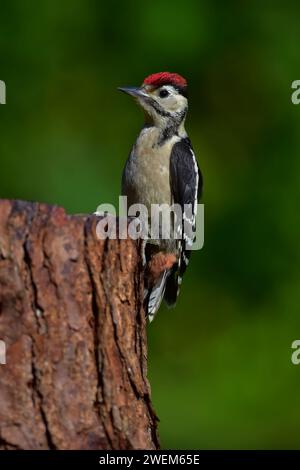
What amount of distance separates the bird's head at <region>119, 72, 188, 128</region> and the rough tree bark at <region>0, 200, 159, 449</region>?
192 cm

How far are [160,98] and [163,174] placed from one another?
1.56ft

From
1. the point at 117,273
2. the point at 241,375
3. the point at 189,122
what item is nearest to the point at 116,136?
the point at 189,122

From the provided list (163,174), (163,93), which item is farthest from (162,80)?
(163,174)

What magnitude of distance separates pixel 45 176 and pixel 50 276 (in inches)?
111

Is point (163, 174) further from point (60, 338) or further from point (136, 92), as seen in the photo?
point (60, 338)

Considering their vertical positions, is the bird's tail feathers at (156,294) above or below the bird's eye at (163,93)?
below

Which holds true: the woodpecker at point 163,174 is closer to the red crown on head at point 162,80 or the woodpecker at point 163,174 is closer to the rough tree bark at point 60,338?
the red crown on head at point 162,80

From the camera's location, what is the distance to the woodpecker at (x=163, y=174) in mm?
5512

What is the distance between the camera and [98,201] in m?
6.38

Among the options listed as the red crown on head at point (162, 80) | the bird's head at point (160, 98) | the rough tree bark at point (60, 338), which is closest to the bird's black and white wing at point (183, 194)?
the bird's head at point (160, 98)

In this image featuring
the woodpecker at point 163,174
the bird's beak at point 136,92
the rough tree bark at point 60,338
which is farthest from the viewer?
the bird's beak at point 136,92

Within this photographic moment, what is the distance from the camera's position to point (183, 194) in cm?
556

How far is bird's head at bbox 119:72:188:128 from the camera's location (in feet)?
18.9

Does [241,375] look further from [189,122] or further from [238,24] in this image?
[238,24]
